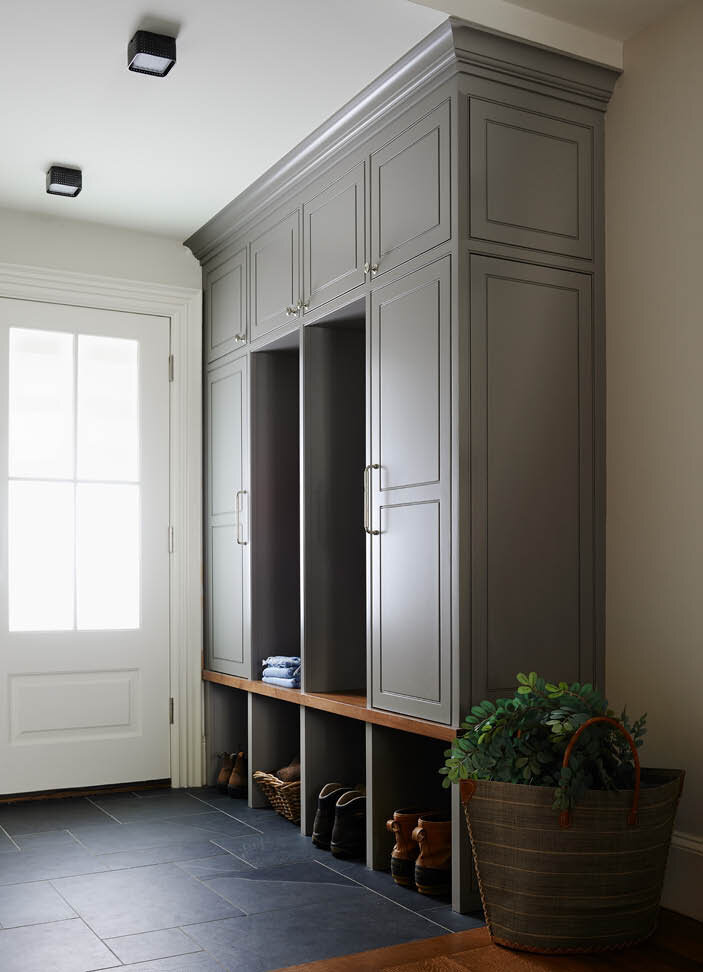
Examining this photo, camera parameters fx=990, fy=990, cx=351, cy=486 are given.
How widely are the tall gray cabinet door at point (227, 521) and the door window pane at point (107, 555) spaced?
1.11ft

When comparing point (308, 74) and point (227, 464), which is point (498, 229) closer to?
point (308, 74)

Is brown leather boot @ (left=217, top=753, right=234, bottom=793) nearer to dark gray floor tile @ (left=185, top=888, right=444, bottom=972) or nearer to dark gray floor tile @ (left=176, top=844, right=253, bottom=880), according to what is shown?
dark gray floor tile @ (left=176, top=844, right=253, bottom=880)

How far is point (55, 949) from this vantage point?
250 centimetres

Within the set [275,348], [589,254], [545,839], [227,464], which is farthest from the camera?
[227,464]

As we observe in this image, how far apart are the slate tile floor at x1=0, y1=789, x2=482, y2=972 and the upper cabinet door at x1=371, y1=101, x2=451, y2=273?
1892mm

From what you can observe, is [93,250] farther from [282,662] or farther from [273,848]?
[273,848]

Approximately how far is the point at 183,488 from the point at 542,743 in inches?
98.6

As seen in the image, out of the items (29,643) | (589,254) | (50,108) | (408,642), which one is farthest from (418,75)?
(29,643)

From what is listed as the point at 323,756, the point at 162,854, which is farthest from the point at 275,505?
the point at 162,854

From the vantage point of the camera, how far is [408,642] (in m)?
2.93

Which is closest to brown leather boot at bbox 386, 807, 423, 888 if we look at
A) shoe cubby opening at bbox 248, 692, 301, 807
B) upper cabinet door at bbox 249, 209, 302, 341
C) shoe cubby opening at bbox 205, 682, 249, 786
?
shoe cubby opening at bbox 248, 692, 301, 807

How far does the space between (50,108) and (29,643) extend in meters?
2.14

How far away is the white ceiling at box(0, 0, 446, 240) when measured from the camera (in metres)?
2.75

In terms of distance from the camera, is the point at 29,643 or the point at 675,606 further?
the point at 29,643
